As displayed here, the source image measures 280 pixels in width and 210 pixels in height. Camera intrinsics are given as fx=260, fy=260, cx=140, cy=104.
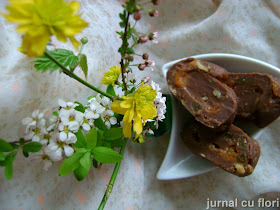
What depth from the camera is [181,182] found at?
862mm

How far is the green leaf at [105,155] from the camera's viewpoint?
1.48 feet

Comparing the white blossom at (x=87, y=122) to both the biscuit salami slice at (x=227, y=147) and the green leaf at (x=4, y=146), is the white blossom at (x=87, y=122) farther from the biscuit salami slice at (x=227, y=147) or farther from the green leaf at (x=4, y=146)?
the biscuit salami slice at (x=227, y=147)

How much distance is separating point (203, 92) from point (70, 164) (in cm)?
41

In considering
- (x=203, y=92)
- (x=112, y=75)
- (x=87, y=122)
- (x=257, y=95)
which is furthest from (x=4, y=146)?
(x=257, y=95)

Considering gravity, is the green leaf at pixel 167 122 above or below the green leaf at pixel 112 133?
below

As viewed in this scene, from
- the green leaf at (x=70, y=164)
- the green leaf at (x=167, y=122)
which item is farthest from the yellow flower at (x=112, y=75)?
the green leaf at (x=167, y=122)

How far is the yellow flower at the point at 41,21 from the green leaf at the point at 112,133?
9.2 inches

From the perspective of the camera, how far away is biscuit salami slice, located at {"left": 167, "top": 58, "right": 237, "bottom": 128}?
66cm

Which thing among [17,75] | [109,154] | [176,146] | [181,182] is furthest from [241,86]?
[17,75]

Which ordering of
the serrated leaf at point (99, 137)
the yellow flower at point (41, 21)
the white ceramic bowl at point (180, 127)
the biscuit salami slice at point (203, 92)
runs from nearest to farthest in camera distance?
1. the yellow flower at point (41, 21)
2. the serrated leaf at point (99, 137)
3. the biscuit salami slice at point (203, 92)
4. the white ceramic bowl at point (180, 127)

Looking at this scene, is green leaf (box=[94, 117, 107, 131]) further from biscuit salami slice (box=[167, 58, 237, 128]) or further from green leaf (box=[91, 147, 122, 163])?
biscuit salami slice (box=[167, 58, 237, 128])

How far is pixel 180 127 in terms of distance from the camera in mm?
792

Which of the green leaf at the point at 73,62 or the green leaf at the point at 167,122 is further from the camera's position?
the green leaf at the point at 167,122

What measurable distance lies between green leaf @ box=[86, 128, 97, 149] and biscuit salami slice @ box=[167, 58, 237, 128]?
0.97 ft
